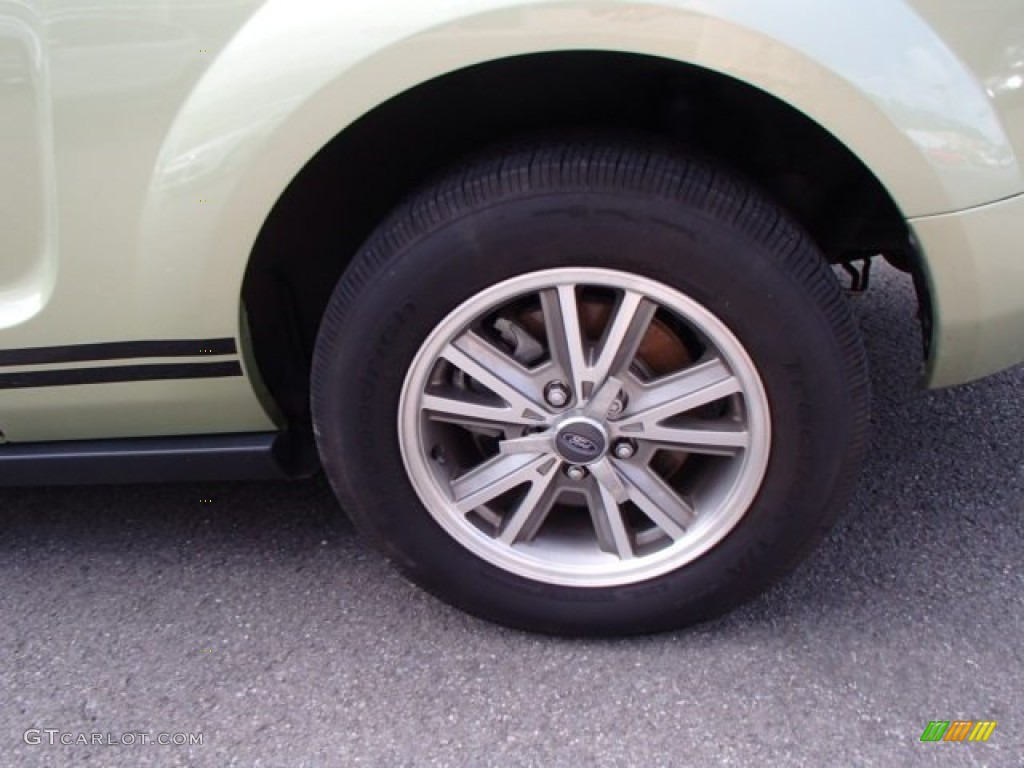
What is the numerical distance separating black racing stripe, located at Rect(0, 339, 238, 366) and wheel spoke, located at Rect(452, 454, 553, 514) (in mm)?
527

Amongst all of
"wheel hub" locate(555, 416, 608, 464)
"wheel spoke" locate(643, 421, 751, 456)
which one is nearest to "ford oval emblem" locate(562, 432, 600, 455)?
"wheel hub" locate(555, 416, 608, 464)

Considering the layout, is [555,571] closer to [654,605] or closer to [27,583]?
[654,605]

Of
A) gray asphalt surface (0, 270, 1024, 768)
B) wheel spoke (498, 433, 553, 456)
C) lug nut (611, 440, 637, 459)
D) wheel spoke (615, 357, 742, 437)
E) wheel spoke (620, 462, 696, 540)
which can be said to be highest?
wheel spoke (615, 357, 742, 437)

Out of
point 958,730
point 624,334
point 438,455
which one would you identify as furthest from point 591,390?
A: point 958,730

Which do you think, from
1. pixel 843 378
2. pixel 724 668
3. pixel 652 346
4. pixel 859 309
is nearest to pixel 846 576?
pixel 724 668

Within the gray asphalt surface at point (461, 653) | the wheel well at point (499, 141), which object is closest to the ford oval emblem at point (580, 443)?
the gray asphalt surface at point (461, 653)

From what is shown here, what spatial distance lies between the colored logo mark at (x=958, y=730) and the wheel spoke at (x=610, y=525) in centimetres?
63

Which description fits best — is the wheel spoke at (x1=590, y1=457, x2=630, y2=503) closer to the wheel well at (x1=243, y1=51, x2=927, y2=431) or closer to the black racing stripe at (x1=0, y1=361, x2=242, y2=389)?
the wheel well at (x1=243, y1=51, x2=927, y2=431)

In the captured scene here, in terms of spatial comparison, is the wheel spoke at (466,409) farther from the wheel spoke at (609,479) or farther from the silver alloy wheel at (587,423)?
the wheel spoke at (609,479)

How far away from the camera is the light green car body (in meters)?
1.44

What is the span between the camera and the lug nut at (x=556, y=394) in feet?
5.72

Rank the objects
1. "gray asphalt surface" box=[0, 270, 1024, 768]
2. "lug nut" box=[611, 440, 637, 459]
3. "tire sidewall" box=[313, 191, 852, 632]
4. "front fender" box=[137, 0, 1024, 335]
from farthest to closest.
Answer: "lug nut" box=[611, 440, 637, 459], "gray asphalt surface" box=[0, 270, 1024, 768], "tire sidewall" box=[313, 191, 852, 632], "front fender" box=[137, 0, 1024, 335]

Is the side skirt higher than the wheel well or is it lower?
lower

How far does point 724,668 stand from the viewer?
1810 millimetres
